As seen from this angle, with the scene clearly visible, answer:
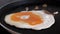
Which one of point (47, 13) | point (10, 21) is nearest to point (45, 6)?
point (47, 13)

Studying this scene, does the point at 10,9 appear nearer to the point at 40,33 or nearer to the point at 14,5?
the point at 14,5

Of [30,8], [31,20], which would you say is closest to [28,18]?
[31,20]

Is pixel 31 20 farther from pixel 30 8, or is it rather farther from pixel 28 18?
pixel 30 8

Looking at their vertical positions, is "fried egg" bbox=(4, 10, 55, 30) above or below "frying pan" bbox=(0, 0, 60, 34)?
below

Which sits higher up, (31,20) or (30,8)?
(30,8)

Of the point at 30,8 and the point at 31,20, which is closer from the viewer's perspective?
the point at 31,20

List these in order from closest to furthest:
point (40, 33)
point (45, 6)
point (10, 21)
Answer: point (40, 33), point (10, 21), point (45, 6)
